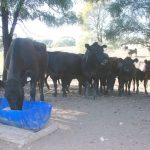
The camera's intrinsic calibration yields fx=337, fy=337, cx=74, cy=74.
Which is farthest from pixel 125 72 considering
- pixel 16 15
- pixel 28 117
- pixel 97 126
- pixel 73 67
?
pixel 28 117

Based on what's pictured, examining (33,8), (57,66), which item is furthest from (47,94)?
(33,8)

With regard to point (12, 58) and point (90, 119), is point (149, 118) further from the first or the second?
point (12, 58)

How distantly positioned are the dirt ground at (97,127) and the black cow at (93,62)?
1.72 metres

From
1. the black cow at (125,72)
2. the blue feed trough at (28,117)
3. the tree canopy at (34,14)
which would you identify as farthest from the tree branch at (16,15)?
the blue feed trough at (28,117)

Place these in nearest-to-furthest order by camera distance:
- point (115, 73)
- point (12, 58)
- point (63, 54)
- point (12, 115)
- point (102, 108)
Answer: point (12, 115)
point (12, 58)
point (102, 108)
point (63, 54)
point (115, 73)

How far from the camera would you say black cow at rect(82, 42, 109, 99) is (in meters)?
12.9

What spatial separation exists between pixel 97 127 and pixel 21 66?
8.42 feet

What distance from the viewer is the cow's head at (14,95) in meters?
7.54

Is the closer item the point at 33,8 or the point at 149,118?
the point at 149,118

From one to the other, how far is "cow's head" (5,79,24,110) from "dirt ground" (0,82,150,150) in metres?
0.98

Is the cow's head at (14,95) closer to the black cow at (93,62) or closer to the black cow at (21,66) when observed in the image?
the black cow at (21,66)

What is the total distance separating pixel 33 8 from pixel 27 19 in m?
0.99

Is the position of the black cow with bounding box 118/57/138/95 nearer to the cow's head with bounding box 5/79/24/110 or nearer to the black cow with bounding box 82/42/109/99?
the black cow with bounding box 82/42/109/99

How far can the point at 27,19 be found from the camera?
50.7 feet
